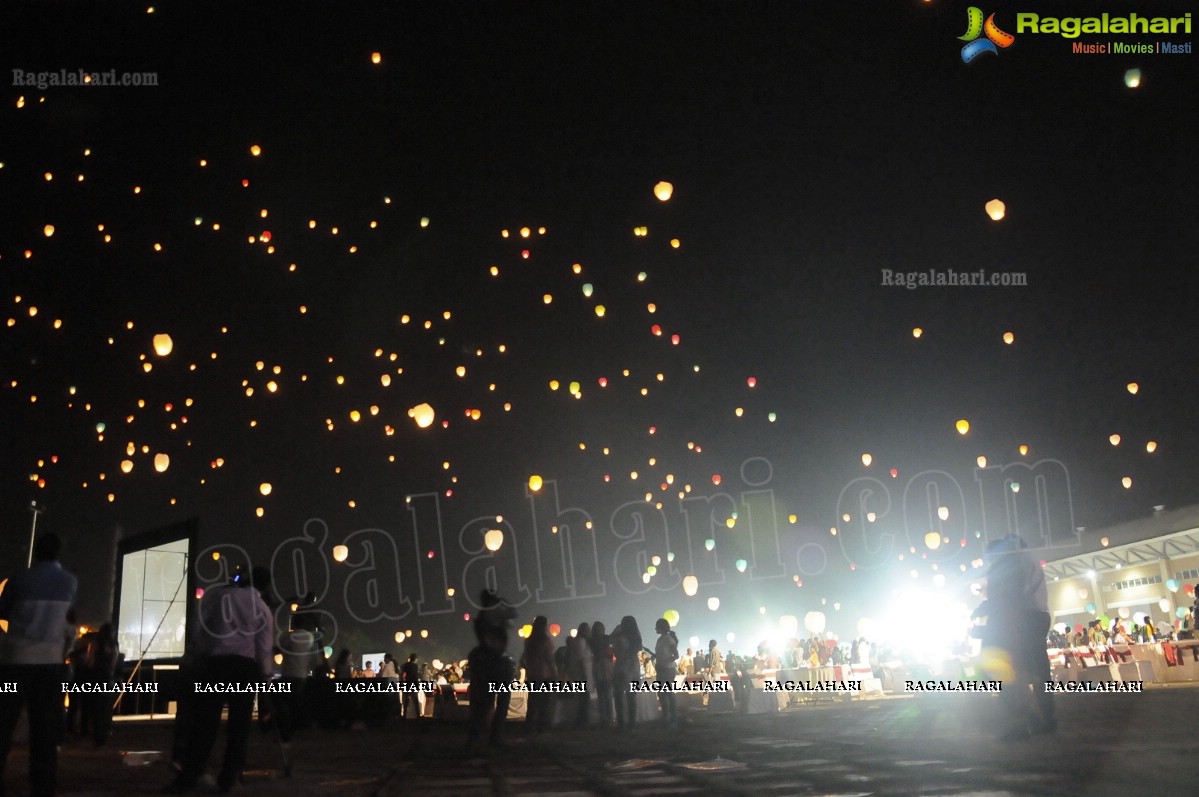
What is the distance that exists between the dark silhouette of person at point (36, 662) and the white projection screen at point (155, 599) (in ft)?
28.2

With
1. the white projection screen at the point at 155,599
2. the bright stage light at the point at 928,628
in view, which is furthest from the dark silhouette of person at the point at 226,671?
the bright stage light at the point at 928,628

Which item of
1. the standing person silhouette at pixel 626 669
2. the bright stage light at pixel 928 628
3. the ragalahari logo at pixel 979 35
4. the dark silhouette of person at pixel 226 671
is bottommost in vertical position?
the bright stage light at pixel 928 628

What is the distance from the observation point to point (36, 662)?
497 centimetres

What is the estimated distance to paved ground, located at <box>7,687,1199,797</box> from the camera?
457cm

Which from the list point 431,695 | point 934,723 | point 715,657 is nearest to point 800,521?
point 715,657

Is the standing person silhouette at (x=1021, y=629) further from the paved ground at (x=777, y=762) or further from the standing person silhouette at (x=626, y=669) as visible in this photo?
the standing person silhouette at (x=626, y=669)

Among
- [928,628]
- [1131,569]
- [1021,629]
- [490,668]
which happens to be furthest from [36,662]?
[1131,569]

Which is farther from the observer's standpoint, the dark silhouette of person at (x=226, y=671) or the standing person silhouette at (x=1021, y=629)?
the standing person silhouette at (x=1021, y=629)

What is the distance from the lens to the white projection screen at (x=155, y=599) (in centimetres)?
1350

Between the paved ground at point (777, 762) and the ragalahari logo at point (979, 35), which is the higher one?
the ragalahari logo at point (979, 35)

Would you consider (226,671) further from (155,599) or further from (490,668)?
(155,599)

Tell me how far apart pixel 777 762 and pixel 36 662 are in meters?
4.18

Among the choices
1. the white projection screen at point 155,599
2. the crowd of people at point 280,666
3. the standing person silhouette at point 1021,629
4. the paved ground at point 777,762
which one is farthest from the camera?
the white projection screen at point 155,599

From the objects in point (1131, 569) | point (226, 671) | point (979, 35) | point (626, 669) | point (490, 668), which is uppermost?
point (979, 35)
